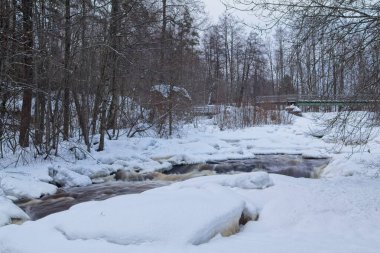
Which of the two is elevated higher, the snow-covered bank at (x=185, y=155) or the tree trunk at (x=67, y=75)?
the tree trunk at (x=67, y=75)

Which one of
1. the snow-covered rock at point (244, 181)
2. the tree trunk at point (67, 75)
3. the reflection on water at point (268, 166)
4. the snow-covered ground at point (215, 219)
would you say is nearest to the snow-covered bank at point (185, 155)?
the snow-covered ground at point (215, 219)

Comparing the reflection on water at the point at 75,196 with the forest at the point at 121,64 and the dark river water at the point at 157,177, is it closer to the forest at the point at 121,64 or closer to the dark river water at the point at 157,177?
the dark river water at the point at 157,177

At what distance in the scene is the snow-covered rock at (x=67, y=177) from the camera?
37.7 ft

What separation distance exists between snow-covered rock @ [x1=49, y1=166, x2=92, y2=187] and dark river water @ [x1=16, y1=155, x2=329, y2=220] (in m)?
0.28

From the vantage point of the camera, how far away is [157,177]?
42.5 ft

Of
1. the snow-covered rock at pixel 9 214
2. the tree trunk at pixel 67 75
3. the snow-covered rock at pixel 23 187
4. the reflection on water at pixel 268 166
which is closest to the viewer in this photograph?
the snow-covered rock at pixel 9 214

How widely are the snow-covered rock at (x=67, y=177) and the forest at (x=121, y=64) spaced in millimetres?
1030

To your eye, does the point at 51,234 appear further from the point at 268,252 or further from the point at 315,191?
the point at 315,191

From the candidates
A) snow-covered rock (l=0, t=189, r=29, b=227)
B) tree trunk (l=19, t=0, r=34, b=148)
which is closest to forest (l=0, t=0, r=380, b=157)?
tree trunk (l=19, t=0, r=34, b=148)

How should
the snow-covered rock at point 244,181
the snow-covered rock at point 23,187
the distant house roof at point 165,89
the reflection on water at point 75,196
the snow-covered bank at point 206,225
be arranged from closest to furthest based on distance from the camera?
the snow-covered bank at point 206,225, the snow-covered rock at point 244,181, the reflection on water at point 75,196, the snow-covered rock at point 23,187, the distant house roof at point 165,89

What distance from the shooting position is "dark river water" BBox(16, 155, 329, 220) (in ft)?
31.3

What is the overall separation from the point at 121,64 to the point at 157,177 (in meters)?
5.02

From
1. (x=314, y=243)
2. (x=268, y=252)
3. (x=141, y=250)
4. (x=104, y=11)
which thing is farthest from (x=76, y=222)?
(x=104, y=11)

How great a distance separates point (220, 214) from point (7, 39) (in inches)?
319
